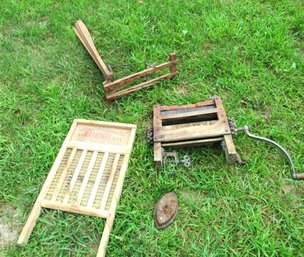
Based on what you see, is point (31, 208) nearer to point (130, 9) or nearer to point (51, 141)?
point (51, 141)

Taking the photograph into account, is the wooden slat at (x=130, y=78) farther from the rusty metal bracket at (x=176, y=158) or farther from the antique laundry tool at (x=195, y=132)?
the rusty metal bracket at (x=176, y=158)

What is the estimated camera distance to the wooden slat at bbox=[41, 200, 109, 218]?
7.57ft

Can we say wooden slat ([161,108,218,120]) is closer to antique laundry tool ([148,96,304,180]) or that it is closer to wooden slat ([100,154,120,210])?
antique laundry tool ([148,96,304,180])

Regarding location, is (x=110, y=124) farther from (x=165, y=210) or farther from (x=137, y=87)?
(x=165, y=210)

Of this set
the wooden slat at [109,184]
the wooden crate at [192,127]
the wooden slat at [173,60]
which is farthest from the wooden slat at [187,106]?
the wooden slat at [109,184]

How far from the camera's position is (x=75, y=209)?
2328 millimetres

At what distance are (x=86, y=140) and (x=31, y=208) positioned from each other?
0.70 meters

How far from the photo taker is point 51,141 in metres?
2.80

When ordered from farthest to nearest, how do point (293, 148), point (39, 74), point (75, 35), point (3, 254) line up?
→ point (75, 35)
point (39, 74)
point (293, 148)
point (3, 254)

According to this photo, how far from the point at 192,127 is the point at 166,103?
0.51 meters

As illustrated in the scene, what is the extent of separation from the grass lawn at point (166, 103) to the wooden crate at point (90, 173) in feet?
0.24

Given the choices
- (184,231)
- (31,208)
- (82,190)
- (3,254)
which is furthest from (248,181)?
(3,254)

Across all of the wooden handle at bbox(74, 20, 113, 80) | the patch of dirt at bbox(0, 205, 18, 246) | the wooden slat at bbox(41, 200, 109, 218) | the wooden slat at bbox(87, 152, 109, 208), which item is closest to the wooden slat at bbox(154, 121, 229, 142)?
the wooden slat at bbox(87, 152, 109, 208)

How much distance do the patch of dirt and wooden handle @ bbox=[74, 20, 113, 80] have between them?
1.45m
